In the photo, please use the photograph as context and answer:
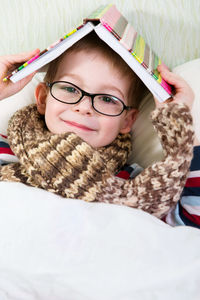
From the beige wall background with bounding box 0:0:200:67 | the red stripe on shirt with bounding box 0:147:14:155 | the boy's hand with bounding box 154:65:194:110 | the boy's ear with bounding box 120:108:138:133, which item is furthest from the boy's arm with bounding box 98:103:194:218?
the beige wall background with bounding box 0:0:200:67

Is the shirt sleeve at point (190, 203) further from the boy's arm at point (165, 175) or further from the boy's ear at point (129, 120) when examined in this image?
the boy's ear at point (129, 120)

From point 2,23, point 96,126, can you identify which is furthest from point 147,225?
point 2,23

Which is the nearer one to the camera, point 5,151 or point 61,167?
point 61,167

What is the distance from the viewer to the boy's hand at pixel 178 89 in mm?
789

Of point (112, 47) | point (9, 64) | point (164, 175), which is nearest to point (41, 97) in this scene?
point (9, 64)

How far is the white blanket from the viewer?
0.55 meters

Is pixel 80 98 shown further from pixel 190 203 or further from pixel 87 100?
pixel 190 203

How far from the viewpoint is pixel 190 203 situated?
0.75m

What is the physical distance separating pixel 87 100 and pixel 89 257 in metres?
0.41

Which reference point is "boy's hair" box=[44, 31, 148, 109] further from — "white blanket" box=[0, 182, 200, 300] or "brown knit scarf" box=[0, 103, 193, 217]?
"white blanket" box=[0, 182, 200, 300]

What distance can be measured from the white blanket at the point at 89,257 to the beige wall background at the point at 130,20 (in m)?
0.68

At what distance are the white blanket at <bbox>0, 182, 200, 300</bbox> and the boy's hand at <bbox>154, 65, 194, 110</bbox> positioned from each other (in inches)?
13.8

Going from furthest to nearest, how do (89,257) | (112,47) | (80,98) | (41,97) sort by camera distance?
1. (41,97)
2. (80,98)
3. (112,47)
4. (89,257)

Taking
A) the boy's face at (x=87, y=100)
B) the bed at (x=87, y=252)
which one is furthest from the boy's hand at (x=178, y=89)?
the bed at (x=87, y=252)
